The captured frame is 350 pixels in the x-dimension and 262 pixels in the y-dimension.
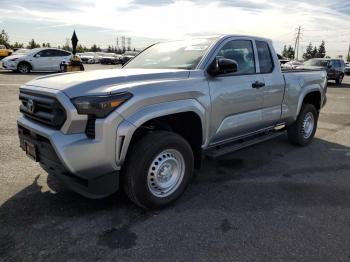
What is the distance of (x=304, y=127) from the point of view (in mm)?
6664

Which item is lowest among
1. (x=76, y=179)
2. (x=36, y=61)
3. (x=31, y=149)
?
(x=76, y=179)

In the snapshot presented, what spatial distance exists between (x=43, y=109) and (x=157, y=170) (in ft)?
4.27

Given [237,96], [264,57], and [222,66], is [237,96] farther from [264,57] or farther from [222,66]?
[264,57]

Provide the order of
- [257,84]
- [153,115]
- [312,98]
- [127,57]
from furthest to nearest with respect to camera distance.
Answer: [127,57], [312,98], [257,84], [153,115]

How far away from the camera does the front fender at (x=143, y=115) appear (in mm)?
3330

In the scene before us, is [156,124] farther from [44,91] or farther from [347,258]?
[347,258]

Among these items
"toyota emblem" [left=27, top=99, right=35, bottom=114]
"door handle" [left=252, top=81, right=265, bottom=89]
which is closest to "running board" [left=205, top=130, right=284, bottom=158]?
"door handle" [left=252, top=81, right=265, bottom=89]

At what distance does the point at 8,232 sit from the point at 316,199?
333 centimetres

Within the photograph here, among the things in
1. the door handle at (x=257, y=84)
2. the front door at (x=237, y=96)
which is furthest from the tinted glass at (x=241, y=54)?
the door handle at (x=257, y=84)

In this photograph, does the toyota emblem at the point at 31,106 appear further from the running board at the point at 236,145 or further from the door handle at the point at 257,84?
the door handle at the point at 257,84

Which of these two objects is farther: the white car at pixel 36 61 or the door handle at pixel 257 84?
the white car at pixel 36 61

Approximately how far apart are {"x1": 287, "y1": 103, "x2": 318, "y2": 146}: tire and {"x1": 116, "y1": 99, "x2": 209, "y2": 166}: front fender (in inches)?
121

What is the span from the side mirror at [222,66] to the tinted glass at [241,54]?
0.36m

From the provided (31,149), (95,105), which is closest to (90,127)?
(95,105)
